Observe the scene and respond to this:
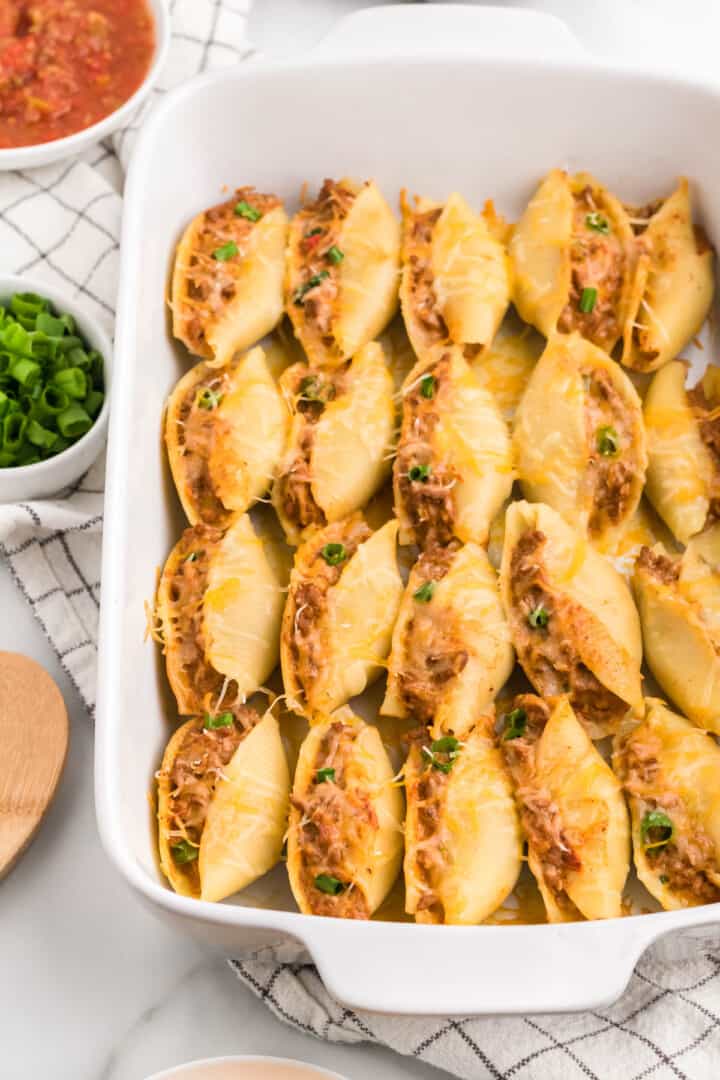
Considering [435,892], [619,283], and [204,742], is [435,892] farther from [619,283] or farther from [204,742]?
[619,283]

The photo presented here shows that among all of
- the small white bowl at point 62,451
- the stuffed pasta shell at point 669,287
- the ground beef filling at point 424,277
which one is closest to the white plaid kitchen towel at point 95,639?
the small white bowl at point 62,451

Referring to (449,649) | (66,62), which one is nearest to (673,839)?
(449,649)

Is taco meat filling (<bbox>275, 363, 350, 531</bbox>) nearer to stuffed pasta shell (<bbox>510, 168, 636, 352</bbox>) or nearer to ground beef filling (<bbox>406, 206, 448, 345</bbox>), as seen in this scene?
ground beef filling (<bbox>406, 206, 448, 345</bbox>)

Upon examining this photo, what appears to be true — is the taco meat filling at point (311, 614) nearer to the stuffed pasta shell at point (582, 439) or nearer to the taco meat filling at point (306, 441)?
the taco meat filling at point (306, 441)

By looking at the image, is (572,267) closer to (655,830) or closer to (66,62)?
(655,830)

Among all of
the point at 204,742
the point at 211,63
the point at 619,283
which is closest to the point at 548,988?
the point at 204,742
